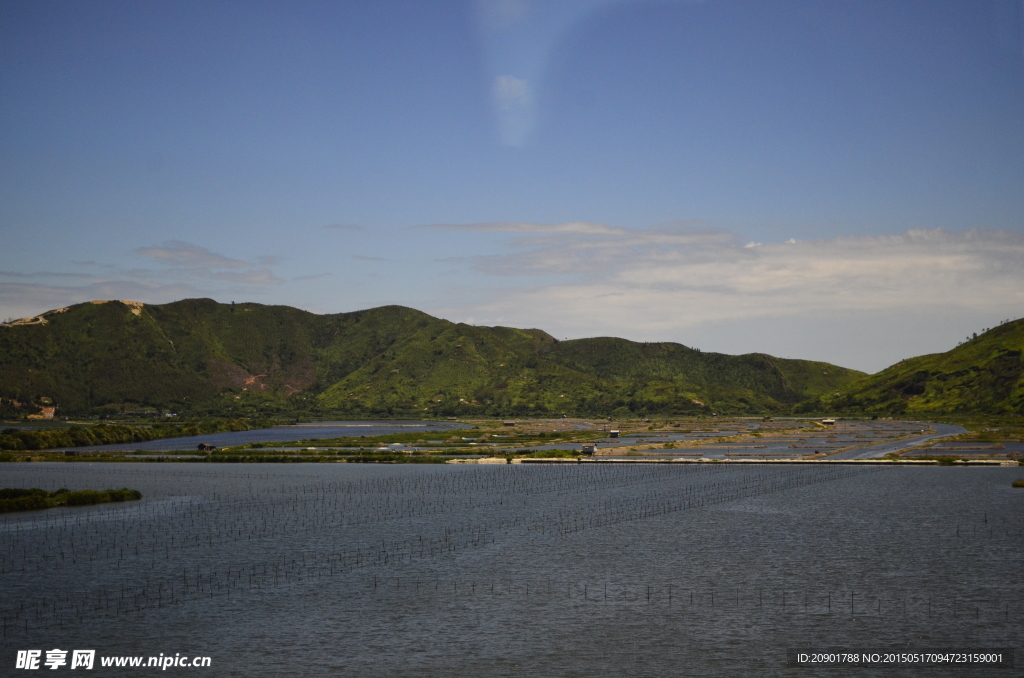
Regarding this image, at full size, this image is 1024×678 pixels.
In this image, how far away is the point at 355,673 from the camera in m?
39.5

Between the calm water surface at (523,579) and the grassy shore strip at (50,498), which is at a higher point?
the grassy shore strip at (50,498)

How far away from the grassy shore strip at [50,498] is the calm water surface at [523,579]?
300 cm

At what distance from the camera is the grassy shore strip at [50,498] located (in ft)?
297

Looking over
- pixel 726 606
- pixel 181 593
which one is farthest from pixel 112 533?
pixel 726 606

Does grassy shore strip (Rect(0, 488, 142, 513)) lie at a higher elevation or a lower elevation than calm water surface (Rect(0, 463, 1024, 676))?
higher

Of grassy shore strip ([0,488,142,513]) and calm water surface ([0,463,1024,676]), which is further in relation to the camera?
grassy shore strip ([0,488,142,513])

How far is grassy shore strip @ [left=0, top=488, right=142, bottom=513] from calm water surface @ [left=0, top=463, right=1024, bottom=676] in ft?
9.84

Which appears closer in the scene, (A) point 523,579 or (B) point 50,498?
(A) point 523,579

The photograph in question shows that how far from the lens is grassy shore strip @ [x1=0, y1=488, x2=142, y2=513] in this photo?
9064 centimetres

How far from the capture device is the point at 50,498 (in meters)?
94.2

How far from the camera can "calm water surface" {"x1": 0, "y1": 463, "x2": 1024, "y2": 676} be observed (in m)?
→ 42.8

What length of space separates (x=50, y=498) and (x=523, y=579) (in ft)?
200

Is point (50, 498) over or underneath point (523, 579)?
over

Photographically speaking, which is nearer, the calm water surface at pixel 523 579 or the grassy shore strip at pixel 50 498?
the calm water surface at pixel 523 579
